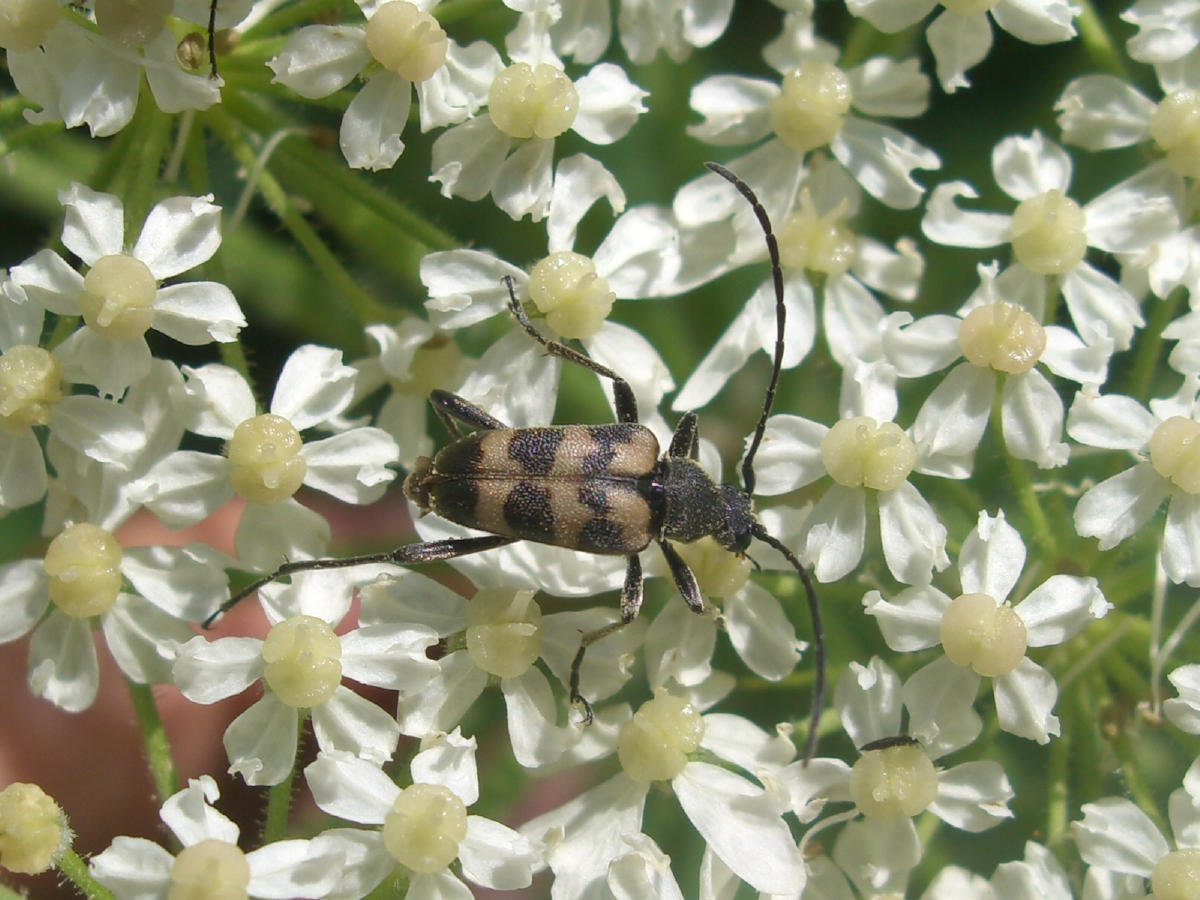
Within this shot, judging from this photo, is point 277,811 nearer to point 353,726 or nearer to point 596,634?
point 353,726

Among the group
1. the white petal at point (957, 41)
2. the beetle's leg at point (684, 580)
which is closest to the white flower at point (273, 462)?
the beetle's leg at point (684, 580)

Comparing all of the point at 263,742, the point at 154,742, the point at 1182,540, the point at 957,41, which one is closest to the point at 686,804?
the point at 263,742

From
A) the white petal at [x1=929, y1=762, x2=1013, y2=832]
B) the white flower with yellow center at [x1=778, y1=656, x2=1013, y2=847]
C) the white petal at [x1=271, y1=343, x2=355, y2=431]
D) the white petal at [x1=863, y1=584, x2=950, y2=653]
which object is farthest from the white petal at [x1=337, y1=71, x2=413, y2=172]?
the white petal at [x1=929, y1=762, x2=1013, y2=832]

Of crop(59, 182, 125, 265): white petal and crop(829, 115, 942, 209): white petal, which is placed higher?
crop(59, 182, 125, 265): white petal

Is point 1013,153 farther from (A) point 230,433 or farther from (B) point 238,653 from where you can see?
(B) point 238,653

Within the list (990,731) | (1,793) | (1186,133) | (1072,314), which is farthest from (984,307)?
Result: (1,793)

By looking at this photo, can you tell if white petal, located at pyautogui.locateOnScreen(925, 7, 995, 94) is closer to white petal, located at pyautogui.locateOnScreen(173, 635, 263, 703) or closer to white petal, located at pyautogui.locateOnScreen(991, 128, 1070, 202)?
white petal, located at pyautogui.locateOnScreen(991, 128, 1070, 202)

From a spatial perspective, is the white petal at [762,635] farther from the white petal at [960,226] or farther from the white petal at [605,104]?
the white petal at [605,104]
